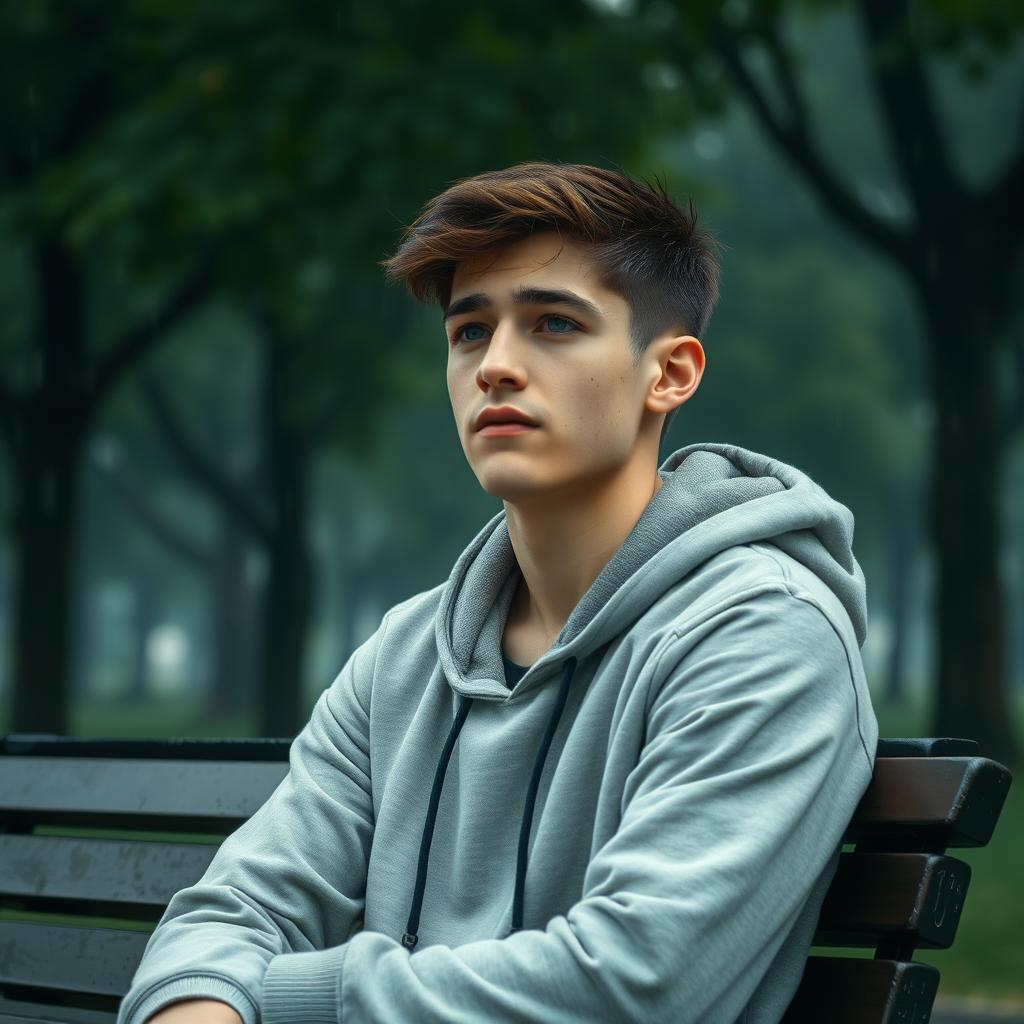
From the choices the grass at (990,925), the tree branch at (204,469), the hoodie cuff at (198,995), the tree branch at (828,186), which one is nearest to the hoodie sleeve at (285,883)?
the hoodie cuff at (198,995)

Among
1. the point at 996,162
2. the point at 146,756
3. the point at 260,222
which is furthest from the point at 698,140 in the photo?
the point at 146,756

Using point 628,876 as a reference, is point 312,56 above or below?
above

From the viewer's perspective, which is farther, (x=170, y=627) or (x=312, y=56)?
(x=170, y=627)

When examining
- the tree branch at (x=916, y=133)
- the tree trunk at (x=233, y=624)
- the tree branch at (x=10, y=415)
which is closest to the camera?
the tree branch at (x=916, y=133)

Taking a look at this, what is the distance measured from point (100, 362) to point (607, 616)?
1311cm

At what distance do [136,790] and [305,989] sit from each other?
1.24m

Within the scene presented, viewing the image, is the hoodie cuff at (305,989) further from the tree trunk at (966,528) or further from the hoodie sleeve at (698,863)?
the tree trunk at (966,528)

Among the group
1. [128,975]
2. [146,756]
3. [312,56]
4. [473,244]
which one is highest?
[312,56]

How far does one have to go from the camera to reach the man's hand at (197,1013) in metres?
2.75

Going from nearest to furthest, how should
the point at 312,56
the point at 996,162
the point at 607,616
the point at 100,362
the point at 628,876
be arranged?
the point at 628,876 < the point at 607,616 < the point at 312,56 < the point at 100,362 < the point at 996,162

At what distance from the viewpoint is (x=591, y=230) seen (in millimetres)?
2932

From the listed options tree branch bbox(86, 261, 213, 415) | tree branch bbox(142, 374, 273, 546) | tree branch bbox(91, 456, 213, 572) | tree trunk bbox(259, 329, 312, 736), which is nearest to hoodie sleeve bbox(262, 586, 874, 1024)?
tree branch bbox(86, 261, 213, 415)

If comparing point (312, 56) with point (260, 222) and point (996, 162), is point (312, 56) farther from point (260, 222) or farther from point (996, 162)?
point (996, 162)

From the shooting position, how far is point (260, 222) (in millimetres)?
12172
